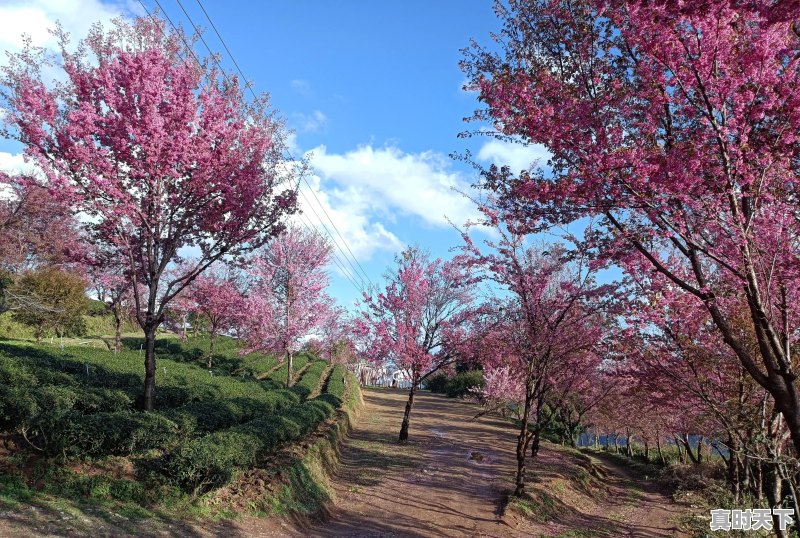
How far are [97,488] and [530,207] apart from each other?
6.33m

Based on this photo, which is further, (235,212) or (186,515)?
(235,212)

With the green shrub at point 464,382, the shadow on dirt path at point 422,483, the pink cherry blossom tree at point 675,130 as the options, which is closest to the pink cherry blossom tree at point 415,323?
the shadow on dirt path at point 422,483

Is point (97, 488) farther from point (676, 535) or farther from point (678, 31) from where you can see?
point (676, 535)

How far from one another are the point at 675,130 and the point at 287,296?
16503 mm

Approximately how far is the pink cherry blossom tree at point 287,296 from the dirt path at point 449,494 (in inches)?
184

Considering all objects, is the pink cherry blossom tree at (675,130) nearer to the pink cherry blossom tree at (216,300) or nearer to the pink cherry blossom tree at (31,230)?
the pink cherry blossom tree at (216,300)

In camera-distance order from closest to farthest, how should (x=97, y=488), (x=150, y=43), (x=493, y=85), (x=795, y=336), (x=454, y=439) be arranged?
1. (x=493, y=85)
2. (x=97, y=488)
3. (x=795, y=336)
4. (x=150, y=43)
5. (x=454, y=439)

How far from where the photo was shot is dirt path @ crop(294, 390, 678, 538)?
8.77 m

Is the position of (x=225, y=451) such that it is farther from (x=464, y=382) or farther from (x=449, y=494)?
(x=464, y=382)

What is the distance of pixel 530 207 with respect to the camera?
5090 mm

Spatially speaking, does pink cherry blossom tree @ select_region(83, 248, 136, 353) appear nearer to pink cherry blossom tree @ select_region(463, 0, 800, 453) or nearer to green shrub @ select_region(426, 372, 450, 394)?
pink cherry blossom tree @ select_region(463, 0, 800, 453)

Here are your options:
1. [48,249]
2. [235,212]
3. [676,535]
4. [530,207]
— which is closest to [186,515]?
[235,212]

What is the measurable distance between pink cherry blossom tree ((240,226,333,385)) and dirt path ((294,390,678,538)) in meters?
4.68

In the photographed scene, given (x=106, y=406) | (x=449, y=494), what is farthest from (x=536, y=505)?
(x=106, y=406)
